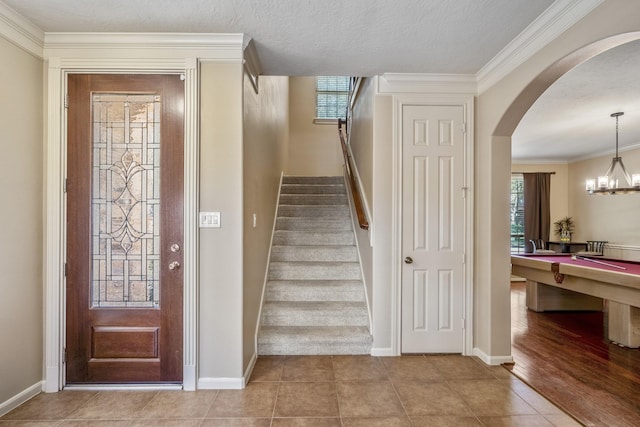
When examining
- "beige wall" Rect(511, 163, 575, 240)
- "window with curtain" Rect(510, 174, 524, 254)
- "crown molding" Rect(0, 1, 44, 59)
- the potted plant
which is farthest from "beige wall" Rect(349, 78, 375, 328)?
the potted plant

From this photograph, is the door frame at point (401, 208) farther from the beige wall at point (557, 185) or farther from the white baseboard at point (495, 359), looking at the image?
the beige wall at point (557, 185)

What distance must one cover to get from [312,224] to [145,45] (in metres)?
2.60

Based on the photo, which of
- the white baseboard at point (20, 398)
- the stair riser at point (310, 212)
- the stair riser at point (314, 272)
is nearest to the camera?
the white baseboard at point (20, 398)

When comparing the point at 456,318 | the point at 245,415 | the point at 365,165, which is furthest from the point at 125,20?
the point at 456,318

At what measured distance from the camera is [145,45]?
91.6 inches

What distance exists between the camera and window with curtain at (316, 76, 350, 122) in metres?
6.45

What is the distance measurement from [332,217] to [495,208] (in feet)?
6.91

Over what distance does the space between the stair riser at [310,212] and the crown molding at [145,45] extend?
233 centimetres

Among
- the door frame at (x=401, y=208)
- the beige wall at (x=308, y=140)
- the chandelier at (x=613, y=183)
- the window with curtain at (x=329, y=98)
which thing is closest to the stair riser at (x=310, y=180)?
the beige wall at (x=308, y=140)

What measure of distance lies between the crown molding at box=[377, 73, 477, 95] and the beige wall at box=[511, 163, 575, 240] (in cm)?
503

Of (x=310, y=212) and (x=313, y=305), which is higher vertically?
(x=310, y=212)

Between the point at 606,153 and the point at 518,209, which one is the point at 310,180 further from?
the point at 606,153

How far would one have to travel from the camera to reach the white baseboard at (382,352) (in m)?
2.87

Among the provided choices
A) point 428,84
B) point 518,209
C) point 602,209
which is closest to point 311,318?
point 428,84
